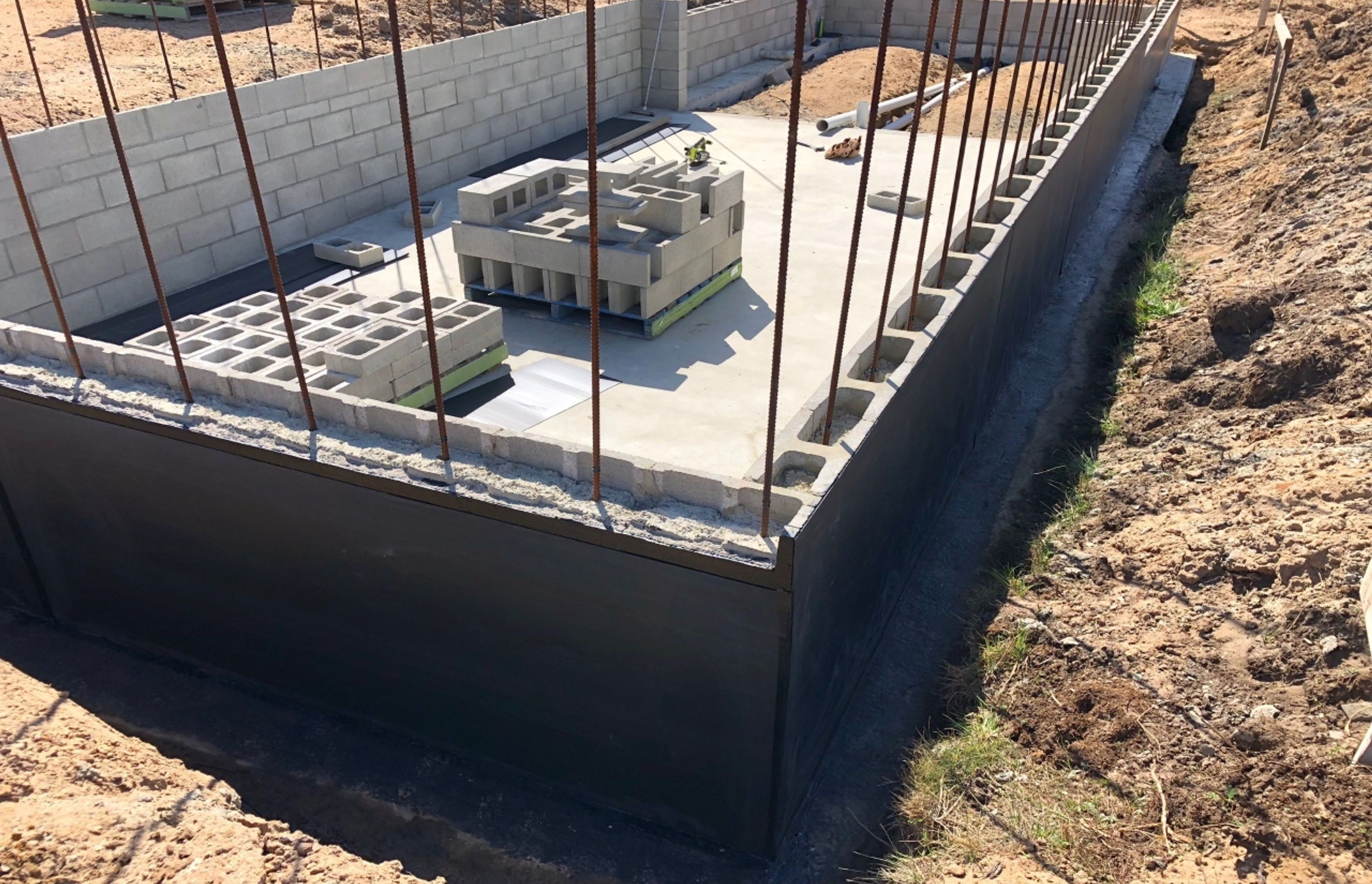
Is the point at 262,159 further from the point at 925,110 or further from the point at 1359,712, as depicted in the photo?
the point at 925,110

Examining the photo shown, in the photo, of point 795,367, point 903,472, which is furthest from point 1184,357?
point 903,472

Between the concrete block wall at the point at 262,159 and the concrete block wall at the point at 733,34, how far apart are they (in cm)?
347

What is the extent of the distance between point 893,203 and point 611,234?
4437 millimetres

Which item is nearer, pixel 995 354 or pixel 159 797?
pixel 159 797

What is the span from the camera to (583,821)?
5230mm

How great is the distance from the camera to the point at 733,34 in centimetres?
1945

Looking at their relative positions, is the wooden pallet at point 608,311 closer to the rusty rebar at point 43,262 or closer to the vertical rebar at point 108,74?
the vertical rebar at point 108,74

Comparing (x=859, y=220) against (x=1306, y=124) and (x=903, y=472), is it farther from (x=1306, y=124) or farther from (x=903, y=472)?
(x=1306, y=124)

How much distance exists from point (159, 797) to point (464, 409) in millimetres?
4001

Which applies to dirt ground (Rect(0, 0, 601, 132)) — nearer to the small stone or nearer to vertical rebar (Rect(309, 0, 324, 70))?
vertical rebar (Rect(309, 0, 324, 70))

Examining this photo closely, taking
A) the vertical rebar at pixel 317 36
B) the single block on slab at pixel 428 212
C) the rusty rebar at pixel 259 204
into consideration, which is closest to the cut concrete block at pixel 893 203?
the single block on slab at pixel 428 212

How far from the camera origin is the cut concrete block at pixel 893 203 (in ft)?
38.8

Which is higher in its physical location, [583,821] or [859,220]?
[859,220]

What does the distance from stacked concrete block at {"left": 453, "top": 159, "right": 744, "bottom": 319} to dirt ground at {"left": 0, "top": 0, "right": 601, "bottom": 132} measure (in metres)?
4.15
